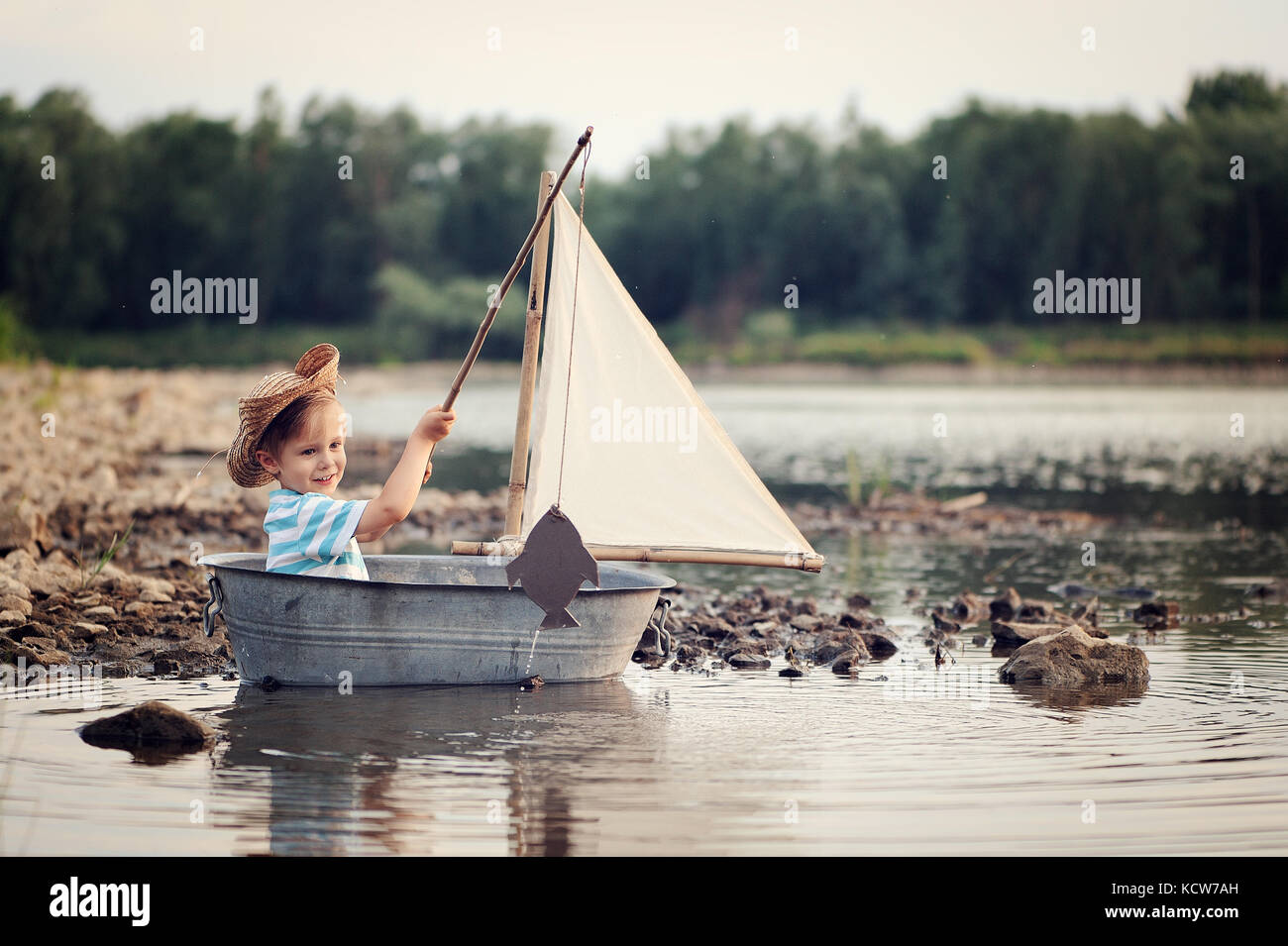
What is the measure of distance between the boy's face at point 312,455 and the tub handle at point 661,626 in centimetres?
230

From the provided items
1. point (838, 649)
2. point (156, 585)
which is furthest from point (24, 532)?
point (838, 649)

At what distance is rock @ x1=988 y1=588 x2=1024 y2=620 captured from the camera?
1172 centimetres

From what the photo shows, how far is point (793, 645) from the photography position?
413 inches

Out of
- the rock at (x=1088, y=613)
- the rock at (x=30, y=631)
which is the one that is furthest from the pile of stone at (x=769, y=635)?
the rock at (x=30, y=631)

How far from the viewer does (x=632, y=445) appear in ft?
30.8

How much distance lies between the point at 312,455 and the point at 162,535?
7.88m

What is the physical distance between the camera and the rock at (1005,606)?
461 inches

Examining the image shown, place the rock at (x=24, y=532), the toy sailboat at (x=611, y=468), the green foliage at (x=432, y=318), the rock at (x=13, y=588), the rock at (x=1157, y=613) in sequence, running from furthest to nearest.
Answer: the green foliage at (x=432, y=318) → the rock at (x=24, y=532) → the rock at (x=1157, y=613) → the rock at (x=13, y=588) → the toy sailboat at (x=611, y=468)

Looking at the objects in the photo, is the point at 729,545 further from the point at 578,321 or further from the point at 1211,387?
the point at 1211,387

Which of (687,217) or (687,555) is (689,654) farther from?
(687,217)

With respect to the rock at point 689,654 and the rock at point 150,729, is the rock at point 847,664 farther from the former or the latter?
the rock at point 150,729

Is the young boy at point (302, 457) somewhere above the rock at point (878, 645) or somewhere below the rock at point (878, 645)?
above

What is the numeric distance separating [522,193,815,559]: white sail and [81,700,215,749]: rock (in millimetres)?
2569
